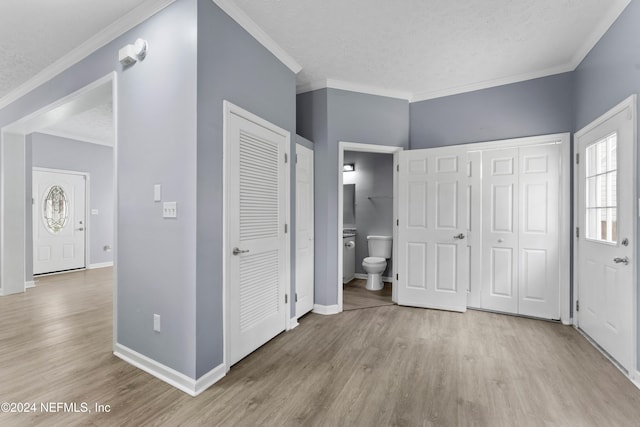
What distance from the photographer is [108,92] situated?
2.59 metres

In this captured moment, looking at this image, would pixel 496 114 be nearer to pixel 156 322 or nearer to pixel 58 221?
pixel 156 322

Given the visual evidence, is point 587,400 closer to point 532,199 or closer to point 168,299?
point 532,199

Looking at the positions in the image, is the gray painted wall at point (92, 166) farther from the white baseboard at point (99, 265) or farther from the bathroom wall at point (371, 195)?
the bathroom wall at point (371, 195)

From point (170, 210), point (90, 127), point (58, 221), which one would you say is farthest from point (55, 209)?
point (170, 210)

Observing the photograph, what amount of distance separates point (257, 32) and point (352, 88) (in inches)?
55.3

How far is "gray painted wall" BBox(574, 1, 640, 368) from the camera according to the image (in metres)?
2.05

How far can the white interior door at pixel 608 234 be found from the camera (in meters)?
2.11

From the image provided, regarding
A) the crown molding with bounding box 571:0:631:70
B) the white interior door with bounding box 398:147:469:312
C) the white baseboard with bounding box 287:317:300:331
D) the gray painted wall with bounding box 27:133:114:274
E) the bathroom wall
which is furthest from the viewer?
the gray painted wall with bounding box 27:133:114:274

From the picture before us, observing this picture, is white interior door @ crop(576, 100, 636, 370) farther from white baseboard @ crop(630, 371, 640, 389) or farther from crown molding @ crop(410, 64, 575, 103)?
crown molding @ crop(410, 64, 575, 103)

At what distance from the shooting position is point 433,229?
3.54 meters

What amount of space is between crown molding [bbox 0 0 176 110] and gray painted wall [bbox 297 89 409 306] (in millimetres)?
→ 1812

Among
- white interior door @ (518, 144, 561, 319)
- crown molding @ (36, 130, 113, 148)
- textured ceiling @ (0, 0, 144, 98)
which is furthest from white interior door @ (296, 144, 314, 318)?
crown molding @ (36, 130, 113, 148)

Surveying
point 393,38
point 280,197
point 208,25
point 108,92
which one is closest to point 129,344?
point 280,197

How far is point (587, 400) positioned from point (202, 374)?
2.47 m
